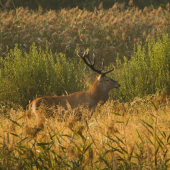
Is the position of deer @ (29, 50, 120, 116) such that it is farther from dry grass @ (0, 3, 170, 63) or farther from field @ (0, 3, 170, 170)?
dry grass @ (0, 3, 170, 63)

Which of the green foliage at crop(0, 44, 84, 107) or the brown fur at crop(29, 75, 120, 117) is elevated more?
the green foliage at crop(0, 44, 84, 107)

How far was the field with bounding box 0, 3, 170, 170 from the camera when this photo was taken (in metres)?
3.24

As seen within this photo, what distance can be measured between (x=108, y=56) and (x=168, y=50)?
4396 mm

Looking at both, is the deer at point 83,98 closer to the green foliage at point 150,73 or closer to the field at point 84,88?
the field at point 84,88

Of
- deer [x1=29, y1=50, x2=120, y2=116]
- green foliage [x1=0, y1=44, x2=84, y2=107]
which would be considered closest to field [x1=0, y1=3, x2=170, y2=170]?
green foliage [x1=0, y1=44, x2=84, y2=107]

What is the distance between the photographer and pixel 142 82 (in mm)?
6801

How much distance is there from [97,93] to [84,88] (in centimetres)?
151

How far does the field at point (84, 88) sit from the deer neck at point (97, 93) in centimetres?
33

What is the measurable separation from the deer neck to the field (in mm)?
328

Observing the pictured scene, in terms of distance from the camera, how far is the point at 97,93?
19.9ft

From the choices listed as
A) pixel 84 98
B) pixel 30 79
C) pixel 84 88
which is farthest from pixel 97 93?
pixel 30 79

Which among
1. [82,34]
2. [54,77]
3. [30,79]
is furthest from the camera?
[82,34]

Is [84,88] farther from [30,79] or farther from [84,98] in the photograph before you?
[84,98]

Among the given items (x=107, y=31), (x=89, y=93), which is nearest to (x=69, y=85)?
(x=89, y=93)
